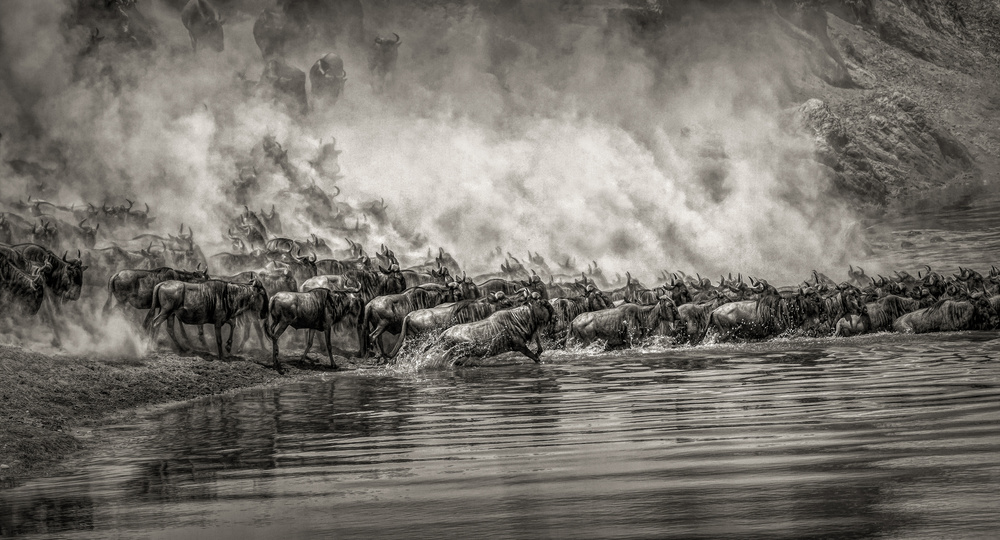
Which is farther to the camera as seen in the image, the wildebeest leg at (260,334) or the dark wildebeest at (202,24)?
the dark wildebeest at (202,24)

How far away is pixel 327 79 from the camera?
1895 inches

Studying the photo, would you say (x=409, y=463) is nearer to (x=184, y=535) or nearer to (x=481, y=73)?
(x=184, y=535)

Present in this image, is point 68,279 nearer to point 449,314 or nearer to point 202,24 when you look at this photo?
point 449,314

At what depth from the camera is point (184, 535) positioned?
6223 millimetres

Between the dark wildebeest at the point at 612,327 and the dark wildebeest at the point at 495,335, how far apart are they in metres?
3.42

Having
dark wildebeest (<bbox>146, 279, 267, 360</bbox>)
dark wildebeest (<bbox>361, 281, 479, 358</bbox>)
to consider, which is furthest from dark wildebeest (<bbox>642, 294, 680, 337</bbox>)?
dark wildebeest (<bbox>146, 279, 267, 360</bbox>)

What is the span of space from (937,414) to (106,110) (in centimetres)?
3533

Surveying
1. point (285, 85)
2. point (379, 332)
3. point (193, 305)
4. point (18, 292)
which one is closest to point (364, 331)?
point (379, 332)

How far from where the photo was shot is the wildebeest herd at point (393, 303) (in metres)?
19.2

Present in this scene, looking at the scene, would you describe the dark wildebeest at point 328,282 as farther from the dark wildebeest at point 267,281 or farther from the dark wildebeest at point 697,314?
the dark wildebeest at point 697,314

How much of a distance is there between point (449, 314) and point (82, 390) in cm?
806

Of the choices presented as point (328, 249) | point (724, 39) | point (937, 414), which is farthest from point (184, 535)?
point (724, 39)

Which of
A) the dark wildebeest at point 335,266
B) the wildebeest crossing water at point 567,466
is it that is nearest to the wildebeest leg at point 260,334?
the dark wildebeest at point 335,266

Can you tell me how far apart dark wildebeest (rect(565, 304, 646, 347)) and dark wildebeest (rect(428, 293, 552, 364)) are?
11.2 feet
